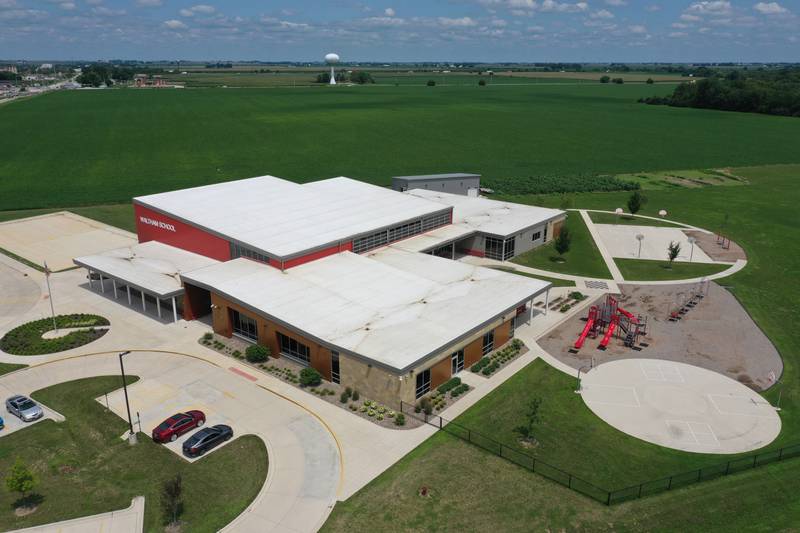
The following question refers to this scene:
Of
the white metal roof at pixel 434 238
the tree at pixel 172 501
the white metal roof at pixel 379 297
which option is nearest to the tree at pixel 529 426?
the white metal roof at pixel 379 297

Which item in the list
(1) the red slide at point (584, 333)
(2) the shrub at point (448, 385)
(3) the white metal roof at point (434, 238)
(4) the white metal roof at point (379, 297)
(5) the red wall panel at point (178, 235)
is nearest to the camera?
(2) the shrub at point (448, 385)

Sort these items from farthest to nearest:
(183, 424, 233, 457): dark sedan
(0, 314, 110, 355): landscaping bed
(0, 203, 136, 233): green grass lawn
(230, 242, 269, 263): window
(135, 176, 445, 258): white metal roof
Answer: (0, 203, 136, 233): green grass lawn, (135, 176, 445, 258): white metal roof, (230, 242, 269, 263): window, (0, 314, 110, 355): landscaping bed, (183, 424, 233, 457): dark sedan

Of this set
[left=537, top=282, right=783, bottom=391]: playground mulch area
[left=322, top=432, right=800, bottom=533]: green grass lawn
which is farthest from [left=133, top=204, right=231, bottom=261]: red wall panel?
[left=322, top=432, right=800, bottom=533]: green grass lawn

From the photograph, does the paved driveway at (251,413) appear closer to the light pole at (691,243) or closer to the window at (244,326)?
the window at (244,326)

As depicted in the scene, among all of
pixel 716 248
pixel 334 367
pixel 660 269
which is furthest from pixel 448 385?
pixel 716 248

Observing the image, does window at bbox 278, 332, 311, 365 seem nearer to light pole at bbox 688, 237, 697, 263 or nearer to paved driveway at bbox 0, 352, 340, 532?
paved driveway at bbox 0, 352, 340, 532

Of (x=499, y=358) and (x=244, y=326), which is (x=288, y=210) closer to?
(x=244, y=326)
